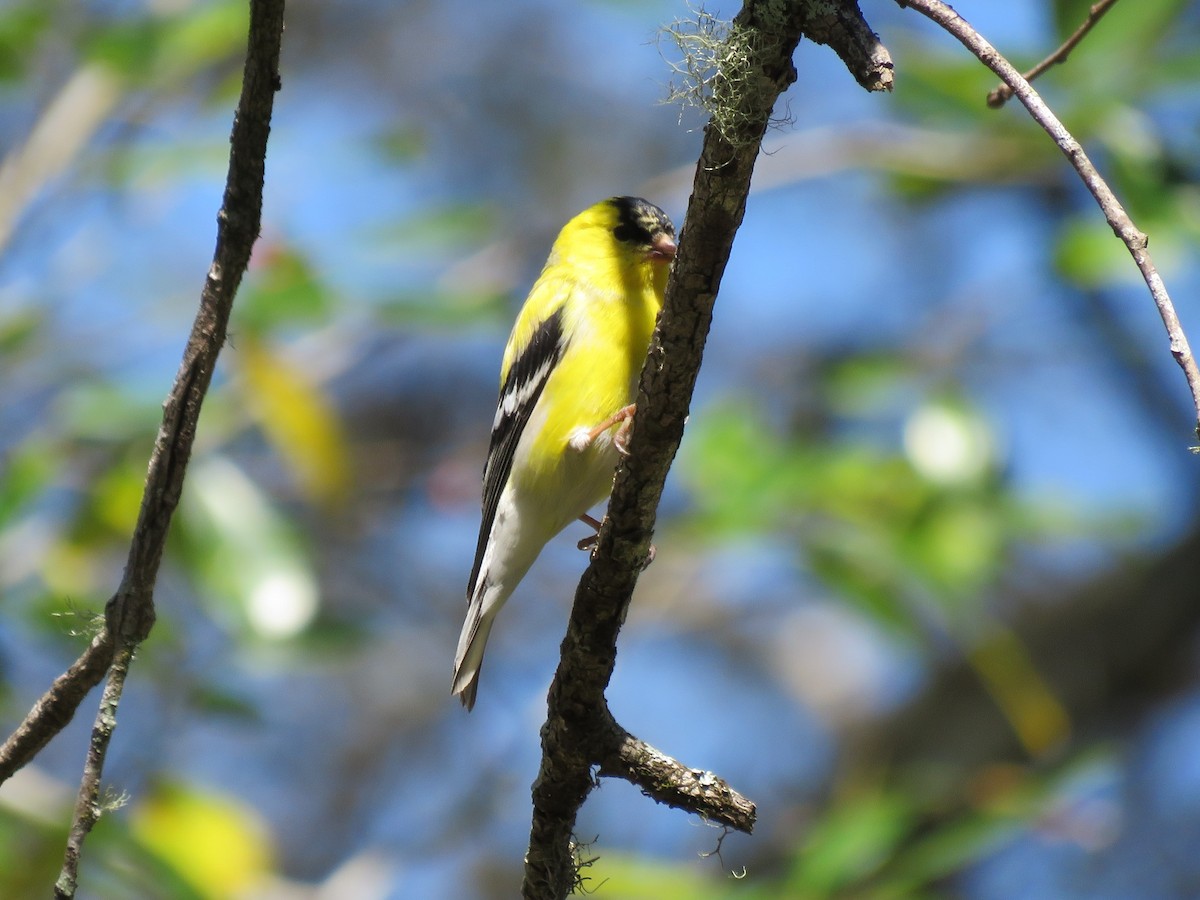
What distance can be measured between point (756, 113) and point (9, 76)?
13.5 feet

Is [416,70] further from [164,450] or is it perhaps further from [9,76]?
[164,450]

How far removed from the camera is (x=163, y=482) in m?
1.89

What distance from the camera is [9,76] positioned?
195 inches

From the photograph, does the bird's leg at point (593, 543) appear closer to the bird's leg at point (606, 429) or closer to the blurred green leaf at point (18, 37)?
the bird's leg at point (606, 429)

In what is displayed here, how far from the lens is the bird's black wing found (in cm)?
402

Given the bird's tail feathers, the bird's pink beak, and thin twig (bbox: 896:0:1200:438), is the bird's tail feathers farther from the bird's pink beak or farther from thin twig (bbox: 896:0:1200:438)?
thin twig (bbox: 896:0:1200:438)

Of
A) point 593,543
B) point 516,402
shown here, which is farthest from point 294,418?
point 593,543

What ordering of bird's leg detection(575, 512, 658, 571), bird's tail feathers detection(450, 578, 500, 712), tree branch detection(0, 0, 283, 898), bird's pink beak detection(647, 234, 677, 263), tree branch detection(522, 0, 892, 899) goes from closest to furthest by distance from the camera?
tree branch detection(0, 0, 283, 898) < tree branch detection(522, 0, 892, 899) < bird's leg detection(575, 512, 658, 571) < bird's tail feathers detection(450, 578, 500, 712) < bird's pink beak detection(647, 234, 677, 263)

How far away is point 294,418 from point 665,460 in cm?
285

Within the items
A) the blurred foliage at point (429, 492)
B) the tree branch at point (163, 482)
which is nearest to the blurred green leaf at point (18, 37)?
the blurred foliage at point (429, 492)

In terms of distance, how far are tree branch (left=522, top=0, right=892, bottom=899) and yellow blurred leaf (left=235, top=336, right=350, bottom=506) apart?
8.63ft

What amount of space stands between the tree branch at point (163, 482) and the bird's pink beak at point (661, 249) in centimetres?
245

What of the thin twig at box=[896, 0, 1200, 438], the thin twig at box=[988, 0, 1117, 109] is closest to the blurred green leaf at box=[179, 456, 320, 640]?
the thin twig at box=[988, 0, 1117, 109]

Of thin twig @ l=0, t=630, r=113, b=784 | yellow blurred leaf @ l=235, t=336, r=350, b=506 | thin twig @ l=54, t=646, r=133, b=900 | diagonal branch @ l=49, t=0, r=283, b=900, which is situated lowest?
thin twig @ l=54, t=646, r=133, b=900
